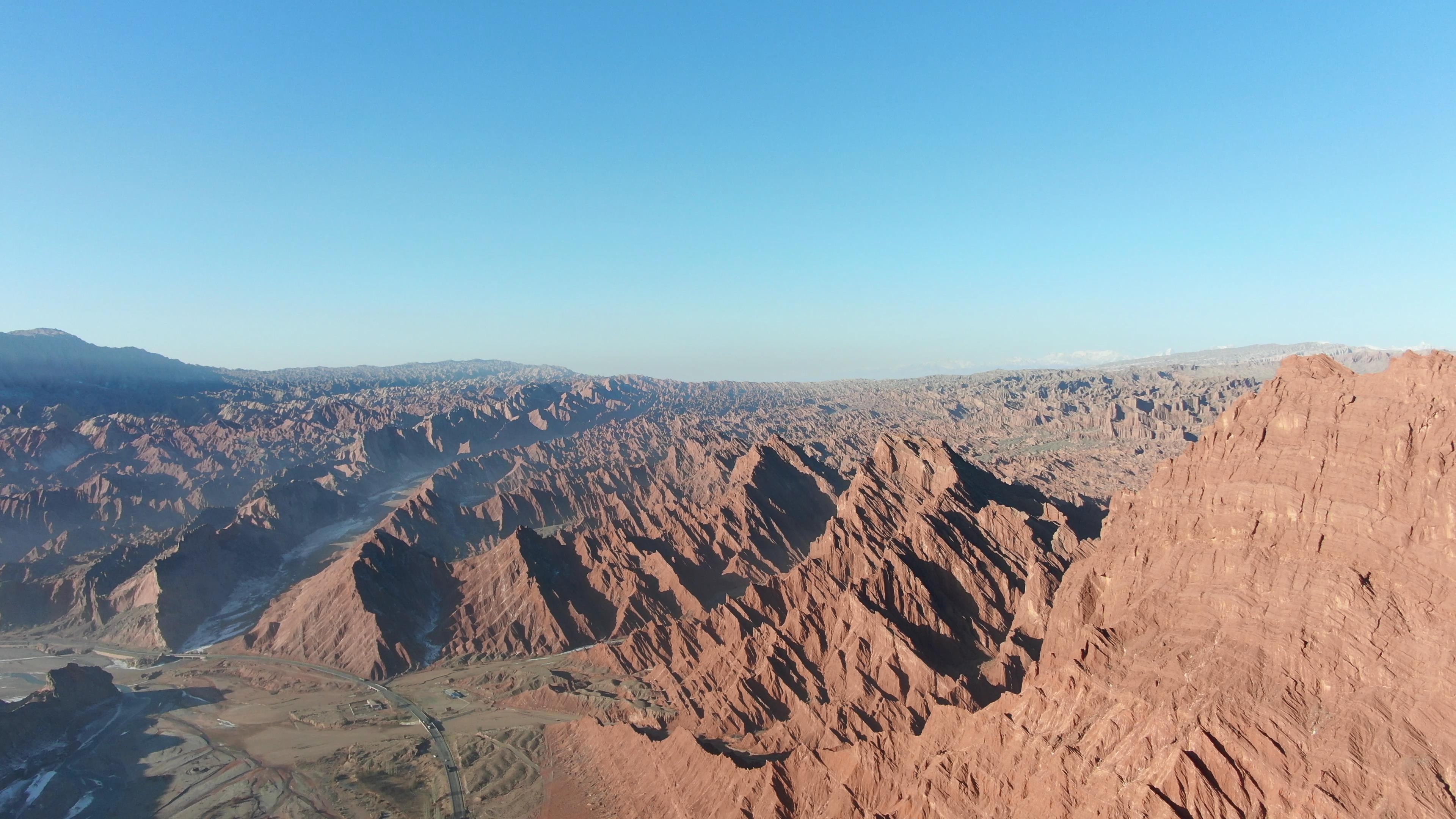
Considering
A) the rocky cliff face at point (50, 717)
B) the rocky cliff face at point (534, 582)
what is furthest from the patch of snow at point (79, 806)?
the rocky cliff face at point (534, 582)

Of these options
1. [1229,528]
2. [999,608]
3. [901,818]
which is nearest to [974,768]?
[901,818]

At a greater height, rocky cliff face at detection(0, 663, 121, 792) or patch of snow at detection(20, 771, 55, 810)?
rocky cliff face at detection(0, 663, 121, 792)

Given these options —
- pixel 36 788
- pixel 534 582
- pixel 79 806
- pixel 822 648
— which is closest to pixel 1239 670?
pixel 822 648

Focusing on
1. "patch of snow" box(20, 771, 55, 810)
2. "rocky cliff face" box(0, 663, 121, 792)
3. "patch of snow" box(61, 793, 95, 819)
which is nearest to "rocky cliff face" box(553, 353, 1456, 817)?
"patch of snow" box(61, 793, 95, 819)

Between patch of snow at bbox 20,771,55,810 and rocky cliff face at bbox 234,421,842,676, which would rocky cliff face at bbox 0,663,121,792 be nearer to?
patch of snow at bbox 20,771,55,810

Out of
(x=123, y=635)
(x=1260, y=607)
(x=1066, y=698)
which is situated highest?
(x=1260, y=607)

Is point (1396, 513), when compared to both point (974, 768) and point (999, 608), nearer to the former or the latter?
point (974, 768)

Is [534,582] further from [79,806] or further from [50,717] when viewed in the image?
[50,717]

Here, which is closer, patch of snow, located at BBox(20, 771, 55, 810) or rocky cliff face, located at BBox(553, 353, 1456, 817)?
rocky cliff face, located at BBox(553, 353, 1456, 817)
